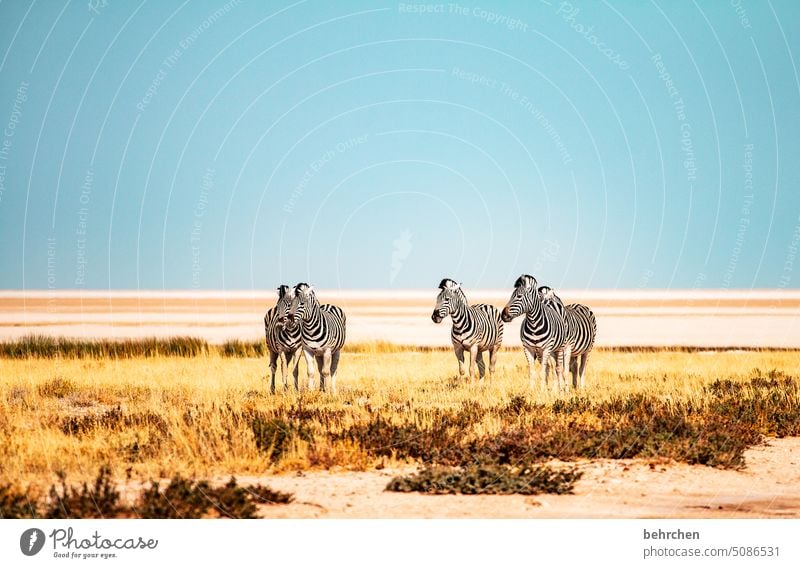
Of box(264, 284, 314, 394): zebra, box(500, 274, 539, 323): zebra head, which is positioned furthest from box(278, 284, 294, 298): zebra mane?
→ box(500, 274, 539, 323): zebra head

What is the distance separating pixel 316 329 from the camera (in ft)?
60.4

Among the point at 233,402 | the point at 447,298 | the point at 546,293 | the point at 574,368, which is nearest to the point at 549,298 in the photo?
the point at 546,293

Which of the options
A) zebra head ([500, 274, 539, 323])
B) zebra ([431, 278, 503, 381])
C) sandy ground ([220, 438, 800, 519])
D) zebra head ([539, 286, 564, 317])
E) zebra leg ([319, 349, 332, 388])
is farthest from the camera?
zebra ([431, 278, 503, 381])

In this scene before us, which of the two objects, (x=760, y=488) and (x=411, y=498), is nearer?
(x=411, y=498)

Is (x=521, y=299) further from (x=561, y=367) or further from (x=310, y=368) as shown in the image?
(x=310, y=368)

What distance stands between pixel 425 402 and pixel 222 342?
1476 cm

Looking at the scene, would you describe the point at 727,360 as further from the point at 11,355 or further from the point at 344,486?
the point at 11,355

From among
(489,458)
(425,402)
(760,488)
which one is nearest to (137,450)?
(489,458)

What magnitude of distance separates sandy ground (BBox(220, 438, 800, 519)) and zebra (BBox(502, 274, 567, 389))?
6.07 m

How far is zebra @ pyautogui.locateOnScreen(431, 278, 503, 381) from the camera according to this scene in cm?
2022

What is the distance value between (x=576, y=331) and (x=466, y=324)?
251 cm

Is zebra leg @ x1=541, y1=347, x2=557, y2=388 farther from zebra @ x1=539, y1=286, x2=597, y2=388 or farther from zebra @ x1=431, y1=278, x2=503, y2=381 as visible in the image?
zebra @ x1=431, y1=278, x2=503, y2=381

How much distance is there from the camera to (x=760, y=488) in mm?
12055
